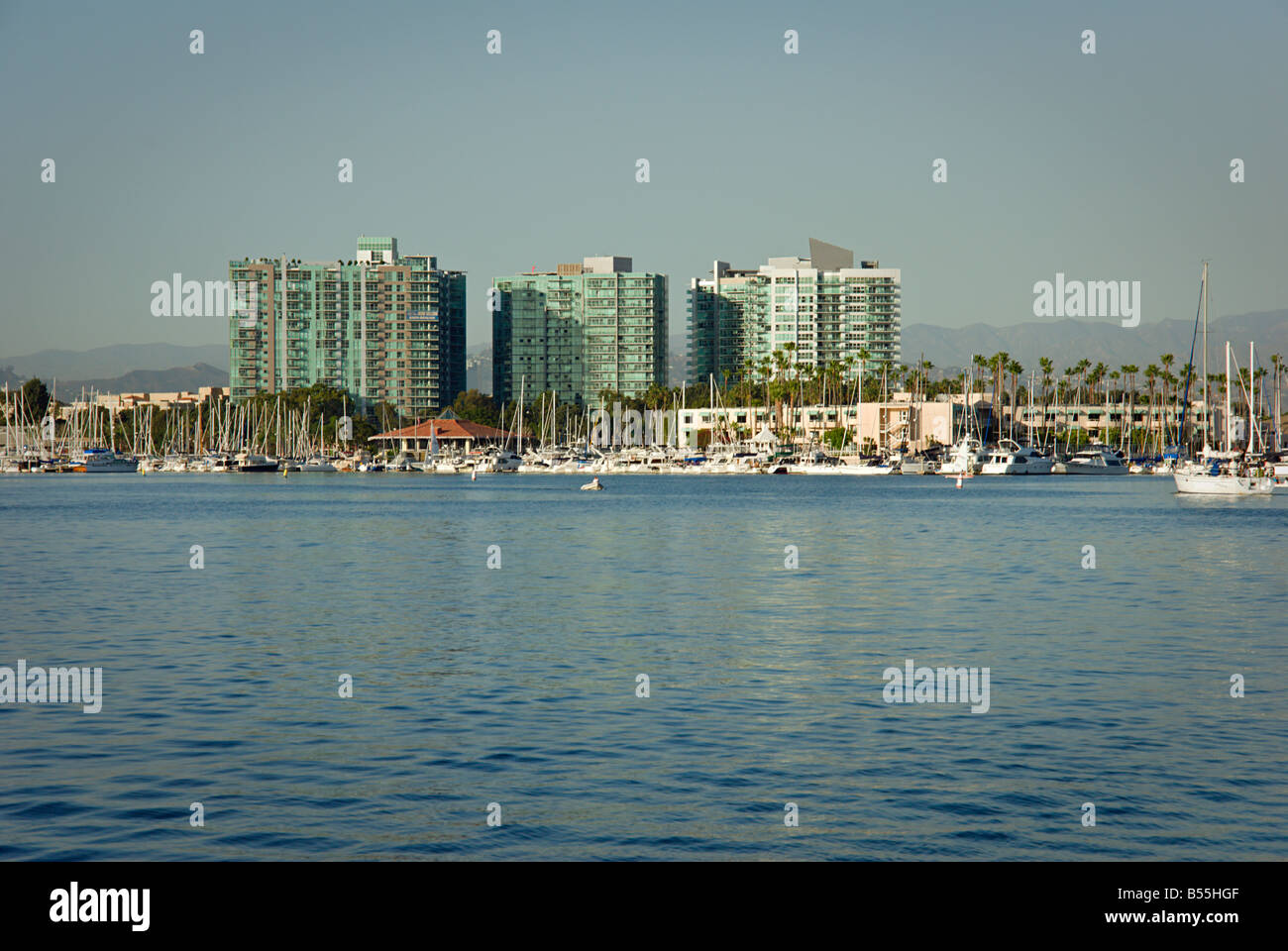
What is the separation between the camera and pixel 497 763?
16.8 meters

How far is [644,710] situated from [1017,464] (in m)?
177

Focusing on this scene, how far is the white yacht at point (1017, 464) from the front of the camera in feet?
613

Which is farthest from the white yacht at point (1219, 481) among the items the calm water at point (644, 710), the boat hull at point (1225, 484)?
the calm water at point (644, 710)

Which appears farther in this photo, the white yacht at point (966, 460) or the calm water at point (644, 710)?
the white yacht at point (966, 460)

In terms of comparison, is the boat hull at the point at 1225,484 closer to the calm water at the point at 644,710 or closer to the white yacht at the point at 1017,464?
the calm water at the point at 644,710

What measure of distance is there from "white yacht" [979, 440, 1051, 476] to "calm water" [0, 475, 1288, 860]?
457ft

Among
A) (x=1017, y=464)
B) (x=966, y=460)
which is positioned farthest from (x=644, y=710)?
(x=1017, y=464)

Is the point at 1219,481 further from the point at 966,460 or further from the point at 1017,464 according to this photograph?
the point at 1017,464

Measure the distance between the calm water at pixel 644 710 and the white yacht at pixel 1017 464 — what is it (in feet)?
457

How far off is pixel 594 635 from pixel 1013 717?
37.0 ft

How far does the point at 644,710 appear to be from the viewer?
20.1 m
